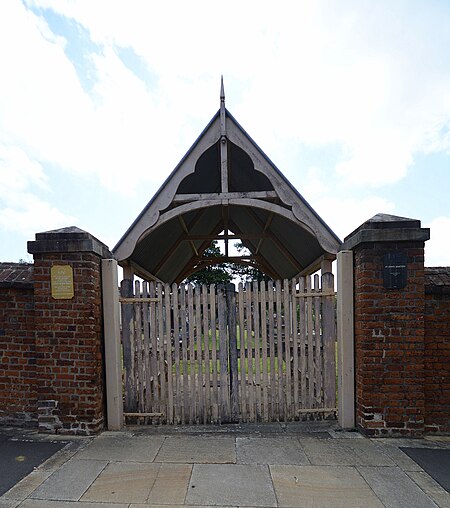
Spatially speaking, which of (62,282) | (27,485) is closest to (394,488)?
(27,485)

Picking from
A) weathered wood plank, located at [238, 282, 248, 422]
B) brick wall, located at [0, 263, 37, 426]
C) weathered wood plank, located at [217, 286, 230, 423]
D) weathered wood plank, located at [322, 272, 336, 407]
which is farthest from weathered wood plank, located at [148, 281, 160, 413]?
weathered wood plank, located at [322, 272, 336, 407]

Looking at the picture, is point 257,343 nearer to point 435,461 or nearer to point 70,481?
point 435,461

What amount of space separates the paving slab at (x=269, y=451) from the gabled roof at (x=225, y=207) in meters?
2.49

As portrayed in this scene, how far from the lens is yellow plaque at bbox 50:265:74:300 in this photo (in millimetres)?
4383

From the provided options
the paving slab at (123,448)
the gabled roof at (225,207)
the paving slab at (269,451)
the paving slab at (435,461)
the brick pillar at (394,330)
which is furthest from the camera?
Result: the gabled roof at (225,207)

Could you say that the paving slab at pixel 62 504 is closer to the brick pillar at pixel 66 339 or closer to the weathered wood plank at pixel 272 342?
the brick pillar at pixel 66 339

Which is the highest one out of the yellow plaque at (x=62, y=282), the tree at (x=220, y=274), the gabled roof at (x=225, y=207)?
the gabled roof at (x=225, y=207)

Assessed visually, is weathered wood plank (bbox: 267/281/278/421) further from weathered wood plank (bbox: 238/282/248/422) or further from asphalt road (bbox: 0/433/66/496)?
asphalt road (bbox: 0/433/66/496)

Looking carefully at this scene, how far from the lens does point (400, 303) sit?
4.22 m

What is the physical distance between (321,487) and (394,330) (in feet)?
6.53

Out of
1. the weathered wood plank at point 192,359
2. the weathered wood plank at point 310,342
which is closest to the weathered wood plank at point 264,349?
the weathered wood plank at point 310,342

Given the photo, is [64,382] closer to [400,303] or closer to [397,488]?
[397,488]

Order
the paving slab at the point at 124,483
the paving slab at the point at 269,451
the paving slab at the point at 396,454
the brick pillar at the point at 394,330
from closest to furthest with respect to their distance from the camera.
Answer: the paving slab at the point at 124,483 → the paving slab at the point at 396,454 → the paving slab at the point at 269,451 → the brick pillar at the point at 394,330

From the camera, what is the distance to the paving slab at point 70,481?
304 centimetres
